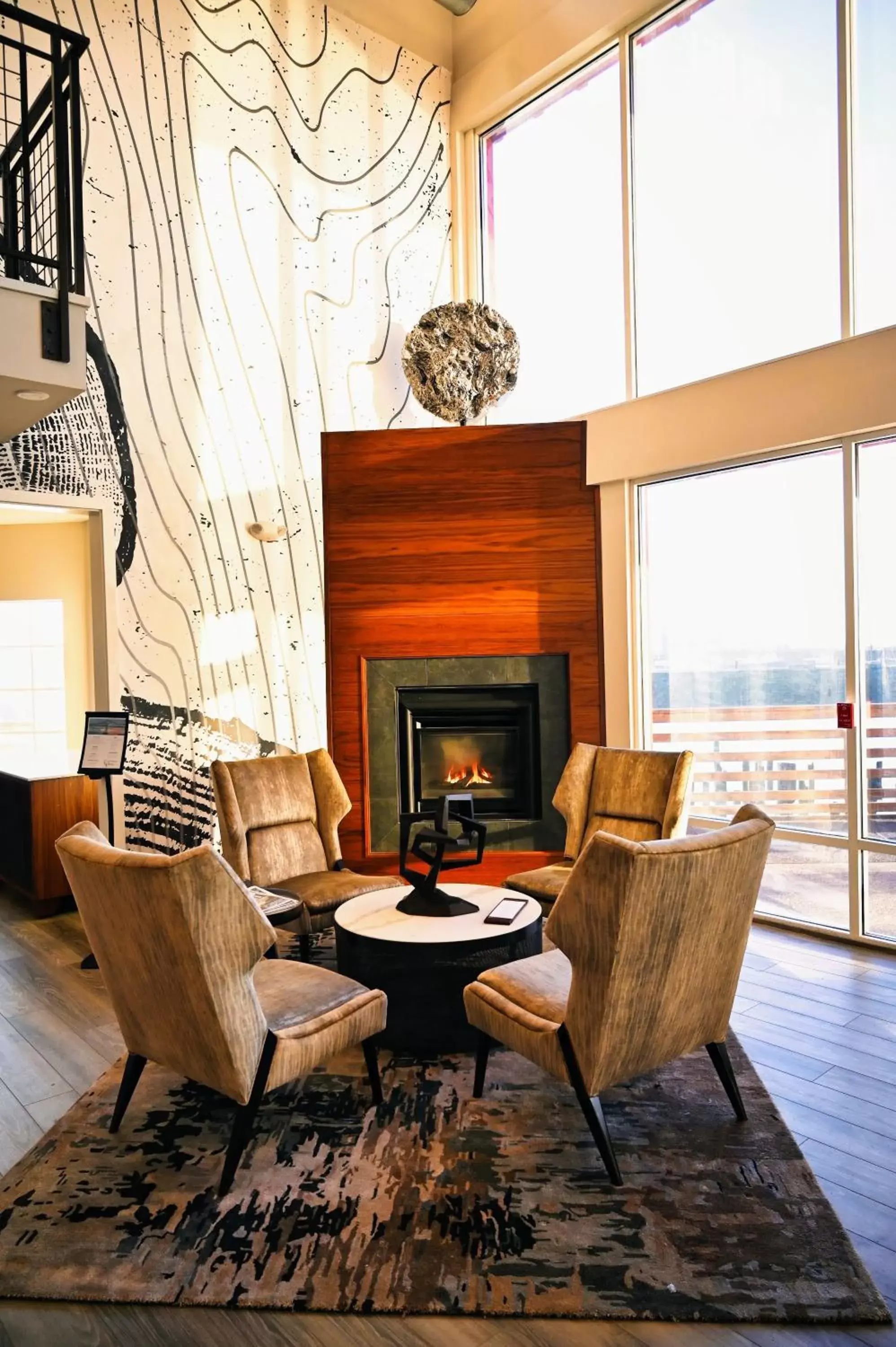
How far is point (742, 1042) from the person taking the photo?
323 centimetres

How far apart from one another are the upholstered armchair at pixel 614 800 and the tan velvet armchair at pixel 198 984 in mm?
1421

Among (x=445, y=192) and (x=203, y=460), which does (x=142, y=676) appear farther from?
(x=445, y=192)

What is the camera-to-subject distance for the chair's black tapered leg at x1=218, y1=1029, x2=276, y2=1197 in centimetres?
234

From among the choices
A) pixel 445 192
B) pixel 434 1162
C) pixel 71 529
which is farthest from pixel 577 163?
pixel 434 1162

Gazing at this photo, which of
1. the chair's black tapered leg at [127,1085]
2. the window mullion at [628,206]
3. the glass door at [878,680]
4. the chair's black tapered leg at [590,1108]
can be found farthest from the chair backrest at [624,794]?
the window mullion at [628,206]

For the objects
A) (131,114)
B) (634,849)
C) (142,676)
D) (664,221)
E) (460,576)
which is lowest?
(634,849)

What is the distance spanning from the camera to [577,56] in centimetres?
559

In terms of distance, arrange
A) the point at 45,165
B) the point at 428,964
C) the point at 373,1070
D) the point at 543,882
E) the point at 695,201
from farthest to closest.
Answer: the point at 695,201 < the point at 45,165 < the point at 543,882 < the point at 428,964 < the point at 373,1070

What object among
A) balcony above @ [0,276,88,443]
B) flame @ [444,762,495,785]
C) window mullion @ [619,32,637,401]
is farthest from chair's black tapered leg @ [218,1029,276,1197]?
window mullion @ [619,32,637,401]

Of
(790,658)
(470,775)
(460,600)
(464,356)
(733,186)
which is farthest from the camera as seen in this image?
(464,356)

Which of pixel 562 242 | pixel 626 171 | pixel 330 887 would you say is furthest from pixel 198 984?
pixel 562 242

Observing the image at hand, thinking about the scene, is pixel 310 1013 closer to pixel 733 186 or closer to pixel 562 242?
pixel 733 186

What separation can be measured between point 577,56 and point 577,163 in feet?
1.98

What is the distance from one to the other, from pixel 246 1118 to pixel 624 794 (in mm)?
2316
